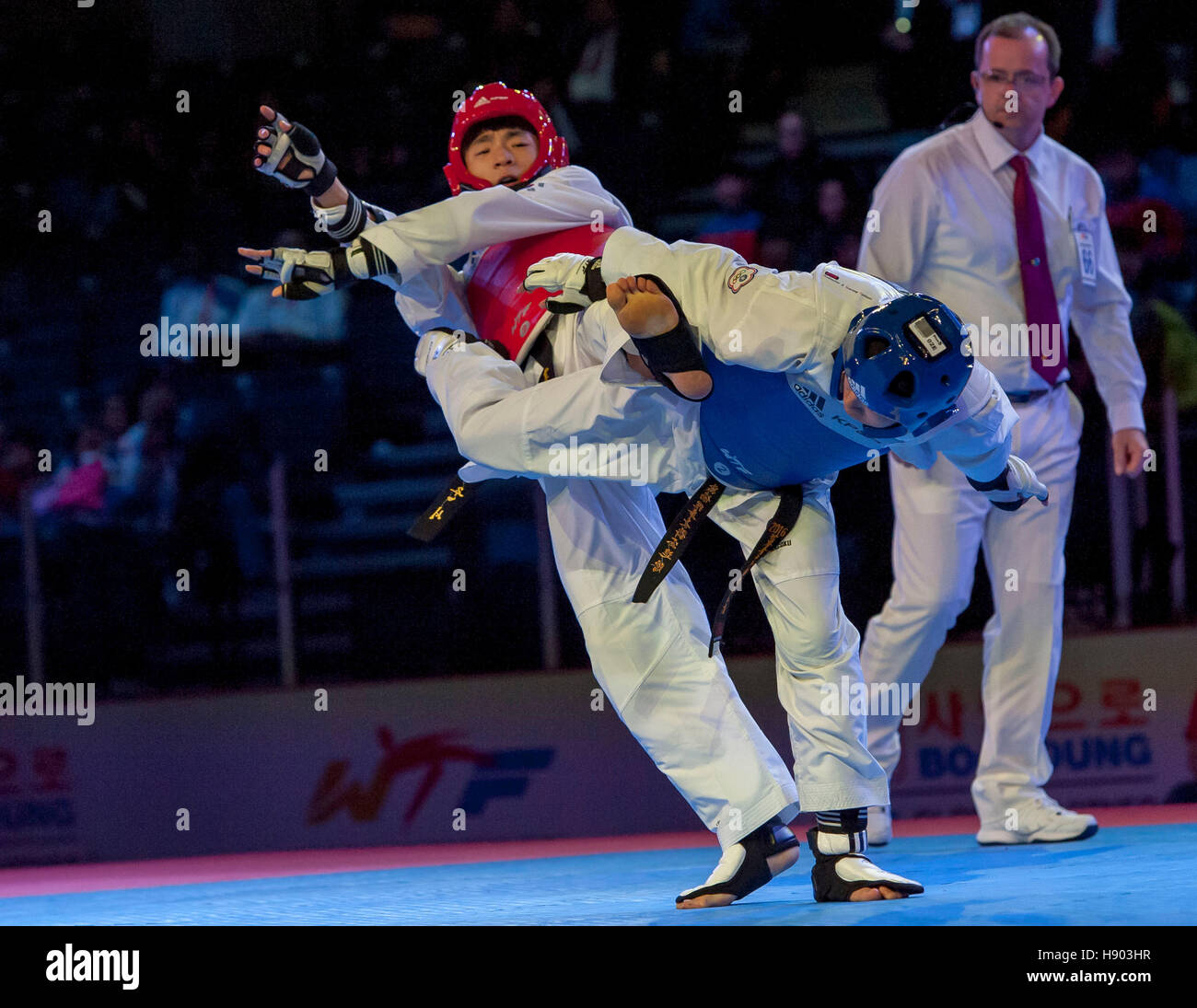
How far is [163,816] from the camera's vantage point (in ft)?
21.5

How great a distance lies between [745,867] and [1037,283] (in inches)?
89.6

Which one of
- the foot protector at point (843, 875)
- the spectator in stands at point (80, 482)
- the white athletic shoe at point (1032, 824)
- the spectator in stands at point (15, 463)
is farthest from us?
the spectator in stands at point (15, 463)

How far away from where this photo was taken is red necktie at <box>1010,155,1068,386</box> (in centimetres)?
460

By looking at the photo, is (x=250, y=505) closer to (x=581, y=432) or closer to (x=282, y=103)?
(x=282, y=103)

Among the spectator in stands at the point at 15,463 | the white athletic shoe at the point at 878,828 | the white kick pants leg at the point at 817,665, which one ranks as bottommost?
the white athletic shoe at the point at 878,828

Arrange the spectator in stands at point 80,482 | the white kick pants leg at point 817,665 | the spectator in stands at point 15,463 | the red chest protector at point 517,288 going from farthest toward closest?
the spectator in stands at point 15,463, the spectator in stands at point 80,482, the red chest protector at point 517,288, the white kick pants leg at point 817,665

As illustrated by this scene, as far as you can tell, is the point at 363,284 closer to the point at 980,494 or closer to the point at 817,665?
the point at 980,494

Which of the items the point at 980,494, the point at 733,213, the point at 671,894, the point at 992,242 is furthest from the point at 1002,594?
the point at 733,213

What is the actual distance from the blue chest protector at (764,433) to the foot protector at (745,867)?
835mm

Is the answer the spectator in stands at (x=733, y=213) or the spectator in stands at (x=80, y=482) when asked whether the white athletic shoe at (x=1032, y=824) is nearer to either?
the spectator in stands at (x=733, y=213)

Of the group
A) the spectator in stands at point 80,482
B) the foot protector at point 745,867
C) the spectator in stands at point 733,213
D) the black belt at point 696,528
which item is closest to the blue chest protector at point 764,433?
the black belt at point 696,528

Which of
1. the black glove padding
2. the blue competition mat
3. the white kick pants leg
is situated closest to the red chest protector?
the black glove padding

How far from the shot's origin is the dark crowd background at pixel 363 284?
6.68 meters
